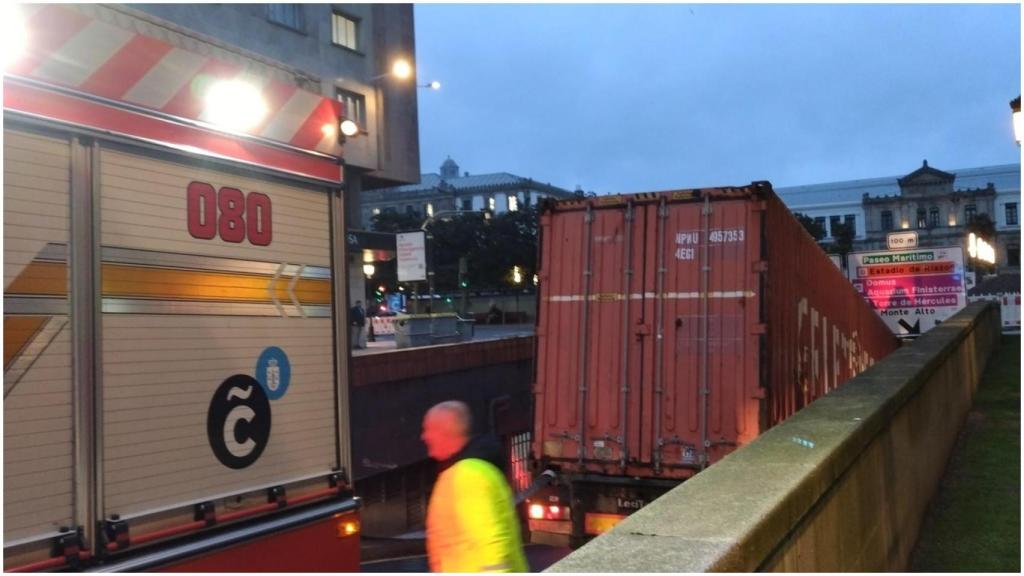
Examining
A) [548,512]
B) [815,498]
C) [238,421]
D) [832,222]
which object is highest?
[832,222]

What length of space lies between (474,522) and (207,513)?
145cm

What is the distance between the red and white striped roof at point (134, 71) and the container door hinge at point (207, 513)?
1.87 meters

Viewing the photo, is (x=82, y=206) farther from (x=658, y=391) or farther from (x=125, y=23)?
(x=658, y=391)

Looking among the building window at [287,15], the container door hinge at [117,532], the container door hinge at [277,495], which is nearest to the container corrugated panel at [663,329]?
the container door hinge at [277,495]

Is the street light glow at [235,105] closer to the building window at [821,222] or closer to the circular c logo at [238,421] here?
the circular c logo at [238,421]

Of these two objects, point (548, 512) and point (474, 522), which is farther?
point (548, 512)

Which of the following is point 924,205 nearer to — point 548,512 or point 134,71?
point 548,512

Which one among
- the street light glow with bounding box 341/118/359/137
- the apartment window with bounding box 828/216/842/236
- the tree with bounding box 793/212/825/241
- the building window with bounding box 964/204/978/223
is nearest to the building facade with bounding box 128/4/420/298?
the street light glow with bounding box 341/118/359/137

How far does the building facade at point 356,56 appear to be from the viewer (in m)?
32.1

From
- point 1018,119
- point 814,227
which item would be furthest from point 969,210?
point 1018,119

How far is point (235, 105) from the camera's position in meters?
4.87

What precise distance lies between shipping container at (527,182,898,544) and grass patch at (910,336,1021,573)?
169cm

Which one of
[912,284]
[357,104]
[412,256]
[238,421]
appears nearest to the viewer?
[238,421]

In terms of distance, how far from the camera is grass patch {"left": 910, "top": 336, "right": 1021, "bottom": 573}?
233 inches
